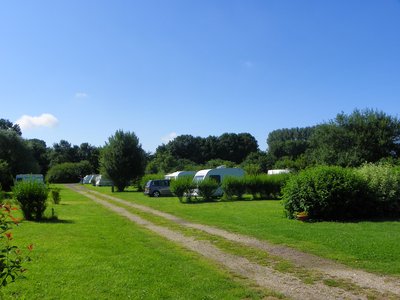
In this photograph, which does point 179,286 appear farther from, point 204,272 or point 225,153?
point 225,153

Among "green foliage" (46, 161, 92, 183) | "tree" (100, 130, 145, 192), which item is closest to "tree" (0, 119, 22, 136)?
"green foliage" (46, 161, 92, 183)

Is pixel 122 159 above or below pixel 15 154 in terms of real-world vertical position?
below

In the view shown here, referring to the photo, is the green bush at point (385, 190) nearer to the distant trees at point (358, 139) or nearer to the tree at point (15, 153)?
the distant trees at point (358, 139)

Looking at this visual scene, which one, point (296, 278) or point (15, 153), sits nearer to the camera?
point (296, 278)

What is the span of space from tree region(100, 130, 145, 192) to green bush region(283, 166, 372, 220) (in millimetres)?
35982

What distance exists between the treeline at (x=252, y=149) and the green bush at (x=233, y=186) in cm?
720

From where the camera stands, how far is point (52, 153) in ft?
395

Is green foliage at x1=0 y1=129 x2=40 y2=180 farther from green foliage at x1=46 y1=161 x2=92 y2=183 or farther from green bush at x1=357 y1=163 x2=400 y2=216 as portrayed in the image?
green bush at x1=357 y1=163 x2=400 y2=216

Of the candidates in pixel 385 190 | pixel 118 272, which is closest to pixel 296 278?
pixel 118 272

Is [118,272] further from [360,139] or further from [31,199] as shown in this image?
[360,139]

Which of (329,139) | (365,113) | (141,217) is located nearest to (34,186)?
(141,217)

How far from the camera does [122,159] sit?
51812mm

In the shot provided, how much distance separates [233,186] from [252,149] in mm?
88383

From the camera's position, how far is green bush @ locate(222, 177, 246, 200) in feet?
107
